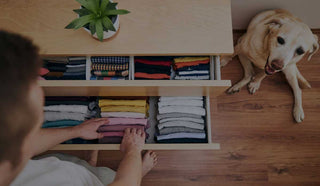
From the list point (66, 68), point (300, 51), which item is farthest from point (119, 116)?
point (300, 51)

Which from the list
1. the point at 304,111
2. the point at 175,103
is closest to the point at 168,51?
the point at 175,103

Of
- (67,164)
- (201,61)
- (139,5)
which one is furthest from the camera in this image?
(201,61)

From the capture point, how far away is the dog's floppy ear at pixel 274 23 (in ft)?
4.20

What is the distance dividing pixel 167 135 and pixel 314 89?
53.5 inches

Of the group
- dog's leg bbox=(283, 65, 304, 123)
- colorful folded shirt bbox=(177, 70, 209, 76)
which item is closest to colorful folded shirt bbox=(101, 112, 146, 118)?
colorful folded shirt bbox=(177, 70, 209, 76)

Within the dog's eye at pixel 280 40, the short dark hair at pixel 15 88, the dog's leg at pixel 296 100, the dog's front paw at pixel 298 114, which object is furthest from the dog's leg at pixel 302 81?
the short dark hair at pixel 15 88

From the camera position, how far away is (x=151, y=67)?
1.27 metres

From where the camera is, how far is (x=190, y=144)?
121 centimetres

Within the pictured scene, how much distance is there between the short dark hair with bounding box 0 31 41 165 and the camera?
0.44 m

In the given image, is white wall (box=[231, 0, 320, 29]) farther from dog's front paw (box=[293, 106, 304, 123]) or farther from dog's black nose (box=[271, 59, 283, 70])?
dog's front paw (box=[293, 106, 304, 123])

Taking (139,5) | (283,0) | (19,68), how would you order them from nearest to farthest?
(19,68), (139,5), (283,0)

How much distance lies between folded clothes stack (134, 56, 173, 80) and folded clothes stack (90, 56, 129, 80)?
0.20ft

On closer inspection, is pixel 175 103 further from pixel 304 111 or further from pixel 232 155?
pixel 304 111

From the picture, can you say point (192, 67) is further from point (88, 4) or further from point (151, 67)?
point (88, 4)
